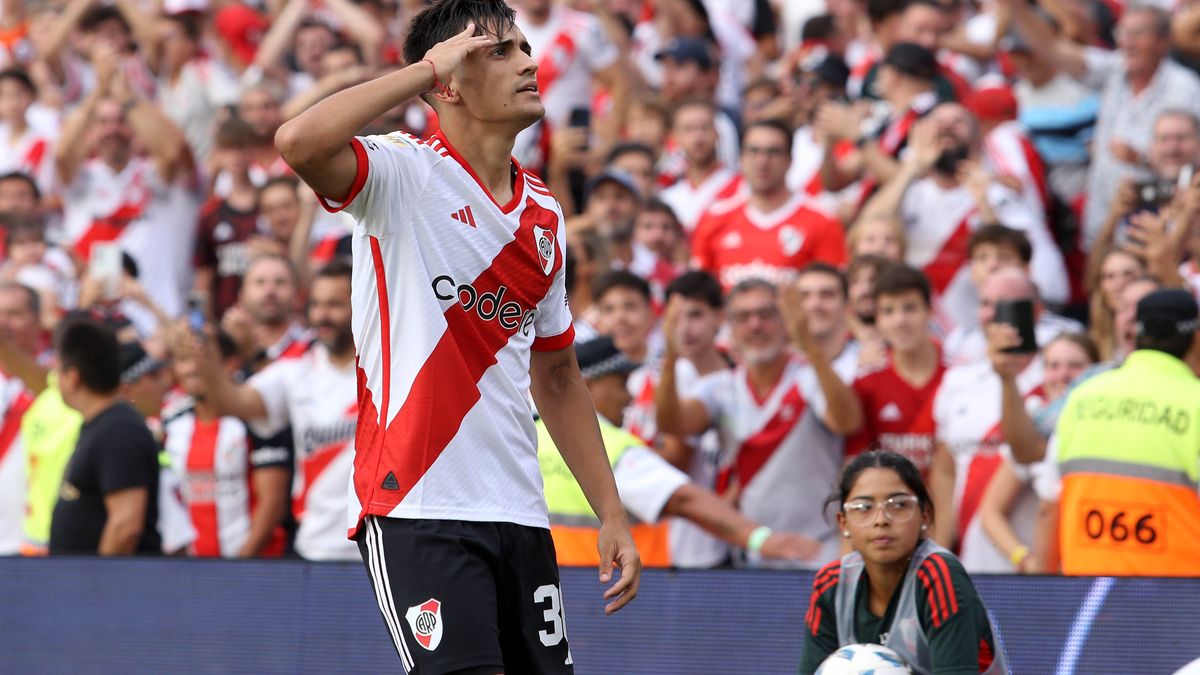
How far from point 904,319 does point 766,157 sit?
1986 millimetres

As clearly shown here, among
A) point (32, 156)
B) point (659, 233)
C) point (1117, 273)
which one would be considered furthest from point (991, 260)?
point (32, 156)

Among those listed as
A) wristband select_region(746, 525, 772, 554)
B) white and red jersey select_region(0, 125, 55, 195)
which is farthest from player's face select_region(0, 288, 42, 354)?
wristband select_region(746, 525, 772, 554)

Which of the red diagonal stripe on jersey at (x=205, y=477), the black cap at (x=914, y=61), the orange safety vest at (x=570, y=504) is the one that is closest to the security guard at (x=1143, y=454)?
the orange safety vest at (x=570, y=504)

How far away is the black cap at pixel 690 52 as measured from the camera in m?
12.6

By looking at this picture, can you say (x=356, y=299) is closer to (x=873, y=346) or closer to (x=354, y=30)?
(x=873, y=346)

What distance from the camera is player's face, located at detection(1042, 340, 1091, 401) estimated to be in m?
8.16

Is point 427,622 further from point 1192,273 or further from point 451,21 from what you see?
point 1192,273

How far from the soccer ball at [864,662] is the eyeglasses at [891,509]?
1.50 feet

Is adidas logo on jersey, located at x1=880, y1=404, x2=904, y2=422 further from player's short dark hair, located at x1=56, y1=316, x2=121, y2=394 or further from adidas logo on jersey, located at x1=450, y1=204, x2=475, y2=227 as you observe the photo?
adidas logo on jersey, located at x1=450, y1=204, x2=475, y2=227

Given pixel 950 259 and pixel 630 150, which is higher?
pixel 630 150

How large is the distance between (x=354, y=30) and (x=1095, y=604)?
391 inches

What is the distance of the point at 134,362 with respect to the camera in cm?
1002

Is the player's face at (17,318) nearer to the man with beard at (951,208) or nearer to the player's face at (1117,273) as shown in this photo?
the man with beard at (951,208)

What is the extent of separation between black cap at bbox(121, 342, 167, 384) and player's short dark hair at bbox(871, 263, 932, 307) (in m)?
4.19
